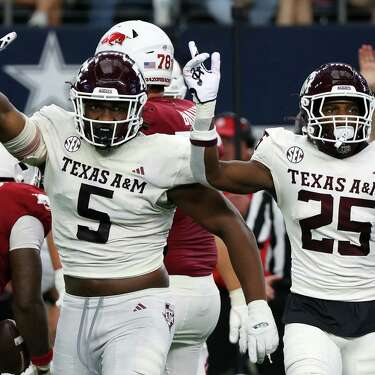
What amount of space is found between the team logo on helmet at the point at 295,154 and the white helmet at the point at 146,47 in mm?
798

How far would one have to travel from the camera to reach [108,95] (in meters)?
4.54

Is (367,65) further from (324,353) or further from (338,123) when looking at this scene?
(324,353)

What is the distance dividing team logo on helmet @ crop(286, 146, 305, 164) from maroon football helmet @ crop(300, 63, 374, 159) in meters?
0.07

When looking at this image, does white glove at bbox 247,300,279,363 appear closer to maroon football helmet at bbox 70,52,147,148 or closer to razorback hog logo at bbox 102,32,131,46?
maroon football helmet at bbox 70,52,147,148

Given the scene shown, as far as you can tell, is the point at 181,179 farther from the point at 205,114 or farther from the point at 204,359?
the point at 204,359

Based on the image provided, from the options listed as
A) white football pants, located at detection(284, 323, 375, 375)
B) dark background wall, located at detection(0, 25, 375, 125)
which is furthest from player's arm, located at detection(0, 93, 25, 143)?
dark background wall, located at detection(0, 25, 375, 125)

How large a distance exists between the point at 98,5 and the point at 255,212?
103 inches

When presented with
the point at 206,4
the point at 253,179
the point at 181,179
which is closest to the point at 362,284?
the point at 253,179

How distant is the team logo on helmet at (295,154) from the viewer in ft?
16.5

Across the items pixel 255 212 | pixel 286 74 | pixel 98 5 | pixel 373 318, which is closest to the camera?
pixel 373 318

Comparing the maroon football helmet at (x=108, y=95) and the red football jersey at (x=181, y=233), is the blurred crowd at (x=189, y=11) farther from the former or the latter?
the maroon football helmet at (x=108, y=95)

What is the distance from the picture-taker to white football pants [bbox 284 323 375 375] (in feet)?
15.4

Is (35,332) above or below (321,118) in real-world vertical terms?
below

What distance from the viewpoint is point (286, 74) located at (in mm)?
8375
